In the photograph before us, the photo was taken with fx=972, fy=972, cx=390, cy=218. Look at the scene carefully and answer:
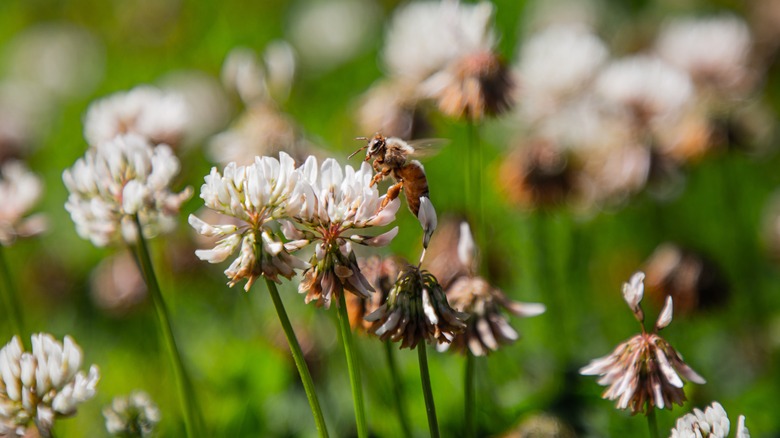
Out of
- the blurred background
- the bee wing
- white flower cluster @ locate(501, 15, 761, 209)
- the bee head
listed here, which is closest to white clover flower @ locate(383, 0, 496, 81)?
the blurred background

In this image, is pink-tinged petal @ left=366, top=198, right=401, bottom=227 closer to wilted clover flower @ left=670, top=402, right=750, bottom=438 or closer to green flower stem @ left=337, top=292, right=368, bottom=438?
green flower stem @ left=337, top=292, right=368, bottom=438

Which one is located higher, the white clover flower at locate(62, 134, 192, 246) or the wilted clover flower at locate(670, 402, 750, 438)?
the white clover flower at locate(62, 134, 192, 246)

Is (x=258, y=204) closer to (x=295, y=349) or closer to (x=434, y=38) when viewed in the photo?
(x=295, y=349)

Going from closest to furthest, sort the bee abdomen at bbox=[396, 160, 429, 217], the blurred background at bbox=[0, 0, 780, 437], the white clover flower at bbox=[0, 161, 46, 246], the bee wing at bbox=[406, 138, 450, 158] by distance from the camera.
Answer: the bee abdomen at bbox=[396, 160, 429, 217] < the bee wing at bbox=[406, 138, 450, 158] < the white clover flower at bbox=[0, 161, 46, 246] < the blurred background at bbox=[0, 0, 780, 437]

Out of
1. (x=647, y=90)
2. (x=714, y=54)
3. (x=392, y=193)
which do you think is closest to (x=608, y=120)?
(x=647, y=90)

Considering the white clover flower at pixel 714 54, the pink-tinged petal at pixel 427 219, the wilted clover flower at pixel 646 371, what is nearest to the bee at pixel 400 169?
the pink-tinged petal at pixel 427 219

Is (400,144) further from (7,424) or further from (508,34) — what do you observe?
(508,34)
